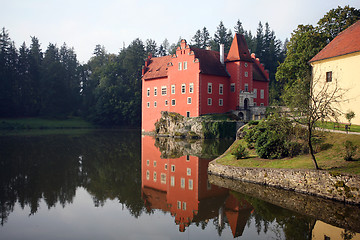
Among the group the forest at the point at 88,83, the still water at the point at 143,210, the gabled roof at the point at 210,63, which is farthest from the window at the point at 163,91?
the still water at the point at 143,210

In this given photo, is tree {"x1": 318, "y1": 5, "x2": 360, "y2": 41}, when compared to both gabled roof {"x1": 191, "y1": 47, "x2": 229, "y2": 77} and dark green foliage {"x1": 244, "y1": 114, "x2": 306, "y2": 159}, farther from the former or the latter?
dark green foliage {"x1": 244, "y1": 114, "x2": 306, "y2": 159}

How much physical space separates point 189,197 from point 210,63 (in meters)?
35.7

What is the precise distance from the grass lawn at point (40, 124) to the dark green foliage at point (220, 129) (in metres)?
40.2

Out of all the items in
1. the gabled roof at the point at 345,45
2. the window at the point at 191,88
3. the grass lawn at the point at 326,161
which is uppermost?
the gabled roof at the point at 345,45

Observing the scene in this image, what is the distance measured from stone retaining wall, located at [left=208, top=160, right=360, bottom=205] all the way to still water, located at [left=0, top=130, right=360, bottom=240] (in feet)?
2.47

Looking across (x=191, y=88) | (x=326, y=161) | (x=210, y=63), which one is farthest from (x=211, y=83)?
(x=326, y=161)

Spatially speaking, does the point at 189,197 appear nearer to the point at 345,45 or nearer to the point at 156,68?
the point at 345,45

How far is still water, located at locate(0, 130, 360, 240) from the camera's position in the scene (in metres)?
10.4

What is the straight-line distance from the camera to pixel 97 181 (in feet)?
58.3

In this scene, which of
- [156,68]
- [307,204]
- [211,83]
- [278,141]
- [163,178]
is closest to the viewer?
[307,204]

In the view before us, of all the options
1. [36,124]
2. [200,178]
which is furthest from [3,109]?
[200,178]

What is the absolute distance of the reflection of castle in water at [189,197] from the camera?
38.9 ft

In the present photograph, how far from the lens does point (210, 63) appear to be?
47750 mm

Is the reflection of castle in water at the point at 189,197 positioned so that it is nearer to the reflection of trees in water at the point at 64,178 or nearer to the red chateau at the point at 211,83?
the reflection of trees in water at the point at 64,178
